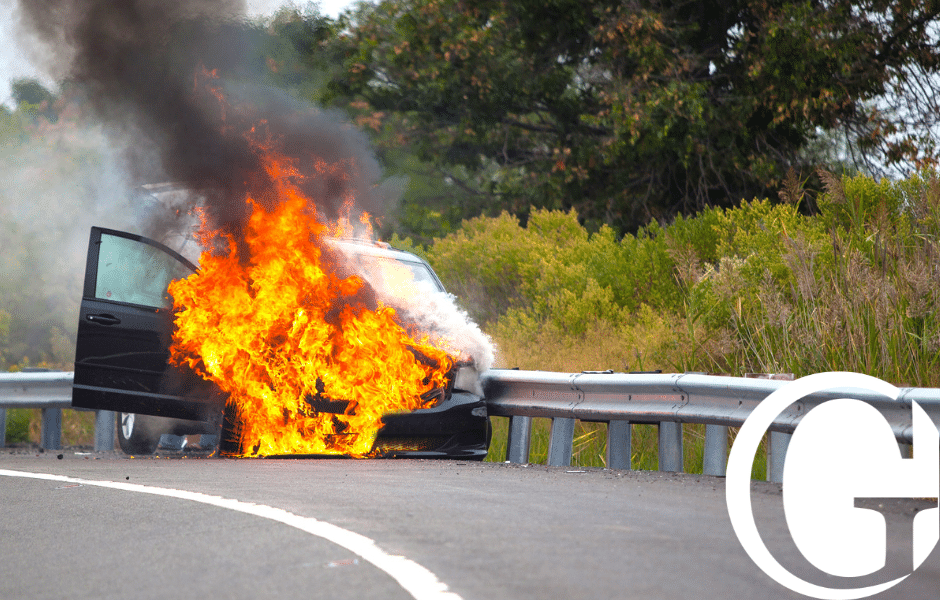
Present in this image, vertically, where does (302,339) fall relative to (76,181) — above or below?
below

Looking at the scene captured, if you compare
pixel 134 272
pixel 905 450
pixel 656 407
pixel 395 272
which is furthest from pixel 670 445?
pixel 134 272

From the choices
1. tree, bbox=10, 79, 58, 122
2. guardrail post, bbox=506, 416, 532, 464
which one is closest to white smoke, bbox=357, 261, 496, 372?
guardrail post, bbox=506, 416, 532, 464

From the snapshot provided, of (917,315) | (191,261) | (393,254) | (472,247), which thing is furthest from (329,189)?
(472,247)

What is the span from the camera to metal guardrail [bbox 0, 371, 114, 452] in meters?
13.2

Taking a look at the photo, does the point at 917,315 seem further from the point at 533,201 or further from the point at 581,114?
the point at 533,201

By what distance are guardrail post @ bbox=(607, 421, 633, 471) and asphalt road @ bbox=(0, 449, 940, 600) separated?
713 mm

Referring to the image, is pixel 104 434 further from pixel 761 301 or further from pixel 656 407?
pixel 761 301

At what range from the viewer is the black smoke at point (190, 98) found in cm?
1207

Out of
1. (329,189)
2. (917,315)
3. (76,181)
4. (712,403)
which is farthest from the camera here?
(76,181)

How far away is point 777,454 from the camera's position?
838 centimetres

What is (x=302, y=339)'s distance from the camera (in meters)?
10.4

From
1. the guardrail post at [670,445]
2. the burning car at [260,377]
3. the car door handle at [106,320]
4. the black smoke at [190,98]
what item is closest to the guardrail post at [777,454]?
the guardrail post at [670,445]

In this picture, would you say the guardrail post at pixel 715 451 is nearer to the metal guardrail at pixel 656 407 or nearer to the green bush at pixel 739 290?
the metal guardrail at pixel 656 407

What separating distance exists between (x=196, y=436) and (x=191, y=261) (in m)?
2.08
